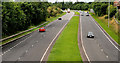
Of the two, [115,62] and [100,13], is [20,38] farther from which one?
[100,13]

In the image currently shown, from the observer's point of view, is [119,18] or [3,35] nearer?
[3,35]

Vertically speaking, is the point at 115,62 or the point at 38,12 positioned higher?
the point at 38,12

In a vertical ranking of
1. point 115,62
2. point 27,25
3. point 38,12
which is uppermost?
point 38,12

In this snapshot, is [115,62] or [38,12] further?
[38,12]

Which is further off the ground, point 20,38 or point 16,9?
point 16,9

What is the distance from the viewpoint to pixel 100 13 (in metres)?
97.7

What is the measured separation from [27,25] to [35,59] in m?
36.6

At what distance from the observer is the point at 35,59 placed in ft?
83.6

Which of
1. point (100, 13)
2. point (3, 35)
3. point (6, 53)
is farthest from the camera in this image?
point (100, 13)

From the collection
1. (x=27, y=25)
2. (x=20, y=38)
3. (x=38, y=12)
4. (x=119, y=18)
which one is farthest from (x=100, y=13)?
(x=20, y=38)

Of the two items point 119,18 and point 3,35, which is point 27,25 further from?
point 119,18

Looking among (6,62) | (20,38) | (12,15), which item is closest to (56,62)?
(6,62)

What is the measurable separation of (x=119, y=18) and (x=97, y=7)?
39.5m

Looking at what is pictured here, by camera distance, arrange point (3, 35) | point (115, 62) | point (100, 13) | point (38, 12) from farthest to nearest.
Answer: point (100, 13)
point (38, 12)
point (3, 35)
point (115, 62)
